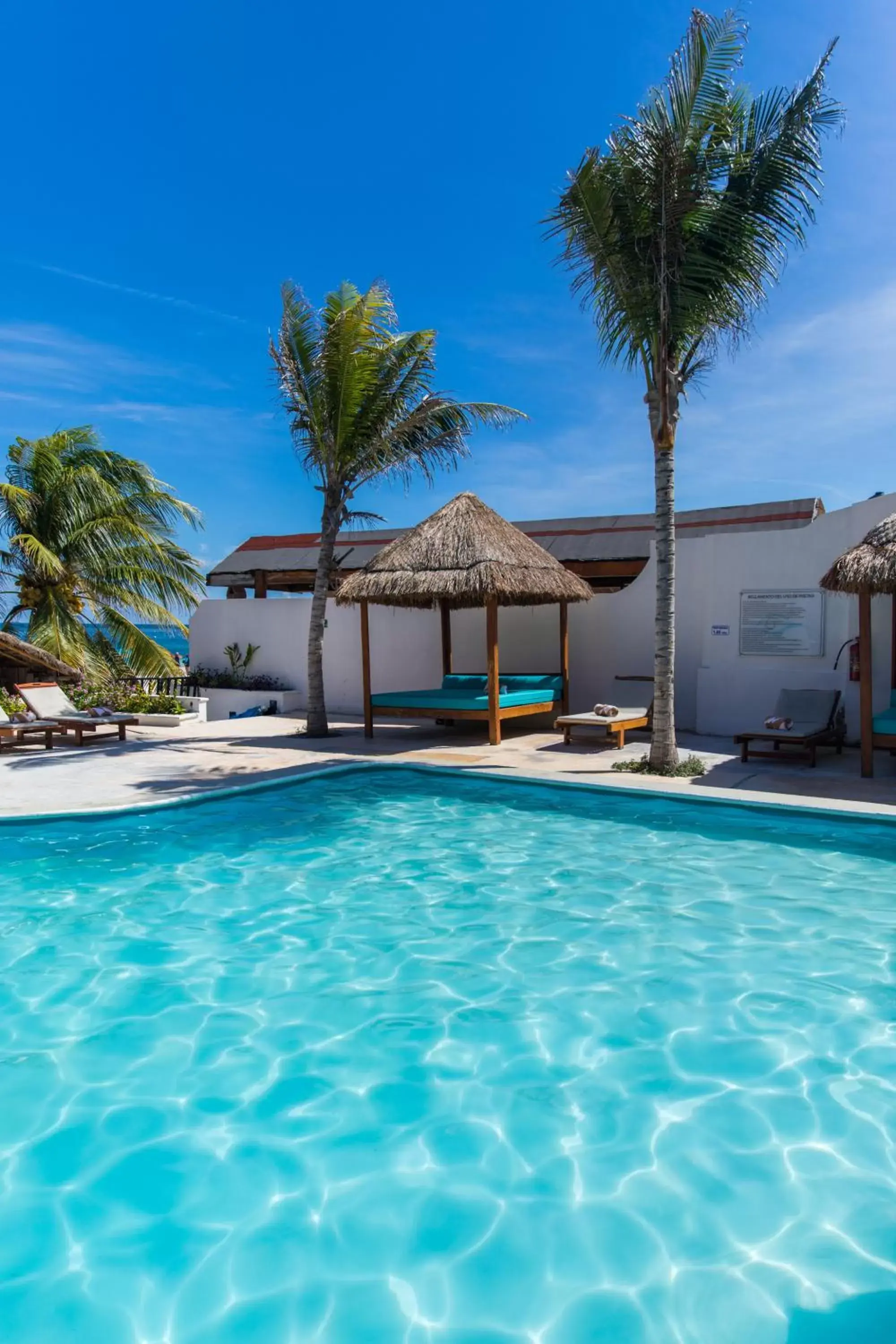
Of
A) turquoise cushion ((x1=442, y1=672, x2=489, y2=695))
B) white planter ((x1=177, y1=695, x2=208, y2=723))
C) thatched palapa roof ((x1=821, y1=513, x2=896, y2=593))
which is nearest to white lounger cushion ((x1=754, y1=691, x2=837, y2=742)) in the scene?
thatched palapa roof ((x1=821, y1=513, x2=896, y2=593))

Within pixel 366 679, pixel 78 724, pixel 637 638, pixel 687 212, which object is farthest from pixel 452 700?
pixel 687 212

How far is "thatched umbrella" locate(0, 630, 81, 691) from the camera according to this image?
13469 mm

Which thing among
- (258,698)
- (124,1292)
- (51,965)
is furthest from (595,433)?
(124,1292)

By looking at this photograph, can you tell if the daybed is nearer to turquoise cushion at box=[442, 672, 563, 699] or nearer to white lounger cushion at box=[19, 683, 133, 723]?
turquoise cushion at box=[442, 672, 563, 699]

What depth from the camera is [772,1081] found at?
348cm

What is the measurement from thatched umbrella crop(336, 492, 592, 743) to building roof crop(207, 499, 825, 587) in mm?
4628

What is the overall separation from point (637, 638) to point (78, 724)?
324 inches

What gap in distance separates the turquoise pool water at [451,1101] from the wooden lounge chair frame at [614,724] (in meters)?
4.14

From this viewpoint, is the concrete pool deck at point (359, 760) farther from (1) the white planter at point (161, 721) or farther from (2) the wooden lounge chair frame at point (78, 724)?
(1) the white planter at point (161, 721)

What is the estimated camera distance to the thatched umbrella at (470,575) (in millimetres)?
10945

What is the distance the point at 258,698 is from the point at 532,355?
10195mm

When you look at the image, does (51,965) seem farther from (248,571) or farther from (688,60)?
(248,571)

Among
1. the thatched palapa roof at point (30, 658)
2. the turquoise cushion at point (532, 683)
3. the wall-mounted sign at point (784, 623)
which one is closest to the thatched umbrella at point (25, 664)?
the thatched palapa roof at point (30, 658)

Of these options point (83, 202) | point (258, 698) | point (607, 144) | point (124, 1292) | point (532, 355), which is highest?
point (83, 202)
